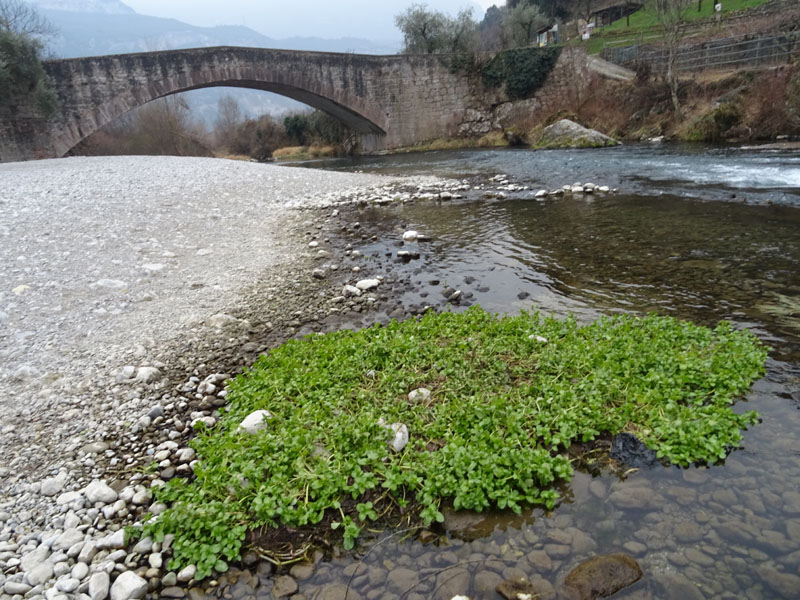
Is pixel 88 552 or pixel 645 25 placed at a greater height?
pixel 645 25

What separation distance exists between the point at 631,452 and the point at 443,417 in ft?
4.25

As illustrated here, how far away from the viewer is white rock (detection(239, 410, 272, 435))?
3545 mm

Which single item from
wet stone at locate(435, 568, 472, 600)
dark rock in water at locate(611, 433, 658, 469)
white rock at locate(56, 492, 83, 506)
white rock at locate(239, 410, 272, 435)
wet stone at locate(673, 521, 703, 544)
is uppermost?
white rock at locate(239, 410, 272, 435)

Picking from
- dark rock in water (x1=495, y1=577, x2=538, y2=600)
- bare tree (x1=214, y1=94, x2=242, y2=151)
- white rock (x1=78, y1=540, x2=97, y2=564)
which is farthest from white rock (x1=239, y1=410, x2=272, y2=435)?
bare tree (x1=214, y1=94, x2=242, y2=151)

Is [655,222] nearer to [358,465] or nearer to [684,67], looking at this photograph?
[358,465]

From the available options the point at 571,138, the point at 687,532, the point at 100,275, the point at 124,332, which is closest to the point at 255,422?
the point at 124,332

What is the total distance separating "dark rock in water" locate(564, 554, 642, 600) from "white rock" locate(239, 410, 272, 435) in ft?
7.38

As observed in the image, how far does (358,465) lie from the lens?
3.11 m

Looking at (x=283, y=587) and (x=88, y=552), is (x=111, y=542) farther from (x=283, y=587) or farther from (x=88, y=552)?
(x=283, y=587)

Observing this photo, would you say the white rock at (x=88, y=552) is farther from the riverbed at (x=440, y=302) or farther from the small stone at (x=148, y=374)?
the small stone at (x=148, y=374)

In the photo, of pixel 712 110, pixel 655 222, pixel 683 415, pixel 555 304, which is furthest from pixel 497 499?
pixel 712 110

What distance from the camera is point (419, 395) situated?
3.87 metres

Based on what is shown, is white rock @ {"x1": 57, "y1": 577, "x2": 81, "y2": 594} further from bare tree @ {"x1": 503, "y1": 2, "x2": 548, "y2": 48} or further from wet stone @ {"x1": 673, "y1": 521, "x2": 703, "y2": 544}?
bare tree @ {"x1": 503, "y1": 2, "x2": 548, "y2": 48}

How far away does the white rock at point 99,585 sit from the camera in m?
2.40
